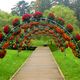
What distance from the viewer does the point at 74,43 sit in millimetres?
18328

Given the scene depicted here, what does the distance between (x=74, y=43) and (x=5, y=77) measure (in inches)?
178

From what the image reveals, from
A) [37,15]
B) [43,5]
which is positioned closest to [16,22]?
[37,15]

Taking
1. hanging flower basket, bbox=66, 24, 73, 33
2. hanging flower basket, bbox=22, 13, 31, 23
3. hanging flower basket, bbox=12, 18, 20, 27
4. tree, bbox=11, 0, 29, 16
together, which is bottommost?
tree, bbox=11, 0, 29, 16

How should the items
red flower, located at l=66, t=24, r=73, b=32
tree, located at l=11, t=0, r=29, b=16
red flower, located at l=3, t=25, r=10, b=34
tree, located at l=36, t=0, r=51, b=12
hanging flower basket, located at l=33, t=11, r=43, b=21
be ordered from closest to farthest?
1. red flower, located at l=3, t=25, r=10, b=34
2. hanging flower basket, located at l=33, t=11, r=43, b=21
3. red flower, located at l=66, t=24, r=73, b=32
4. tree, located at l=36, t=0, r=51, b=12
5. tree, located at l=11, t=0, r=29, b=16

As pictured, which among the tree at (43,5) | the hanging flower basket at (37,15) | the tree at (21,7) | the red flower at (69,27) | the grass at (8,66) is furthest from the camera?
the tree at (21,7)

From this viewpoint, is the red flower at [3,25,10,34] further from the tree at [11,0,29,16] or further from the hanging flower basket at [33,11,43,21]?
the tree at [11,0,29,16]

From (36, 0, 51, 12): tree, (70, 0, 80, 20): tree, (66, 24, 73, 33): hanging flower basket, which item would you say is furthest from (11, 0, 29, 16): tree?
(66, 24, 73, 33): hanging flower basket

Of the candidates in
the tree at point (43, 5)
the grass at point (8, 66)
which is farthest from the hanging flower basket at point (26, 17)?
the tree at point (43, 5)

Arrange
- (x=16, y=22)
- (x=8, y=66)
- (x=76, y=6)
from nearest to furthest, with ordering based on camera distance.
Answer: (x=16, y=22), (x=8, y=66), (x=76, y=6)

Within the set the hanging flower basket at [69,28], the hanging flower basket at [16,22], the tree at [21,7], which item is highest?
the hanging flower basket at [16,22]

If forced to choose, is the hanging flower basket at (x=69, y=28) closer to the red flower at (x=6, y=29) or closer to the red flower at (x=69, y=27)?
the red flower at (x=69, y=27)

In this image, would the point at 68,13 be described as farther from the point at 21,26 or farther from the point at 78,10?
the point at 21,26

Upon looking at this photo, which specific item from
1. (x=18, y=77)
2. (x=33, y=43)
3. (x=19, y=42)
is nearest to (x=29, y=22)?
(x=18, y=77)

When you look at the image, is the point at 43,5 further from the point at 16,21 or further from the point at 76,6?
the point at 16,21
